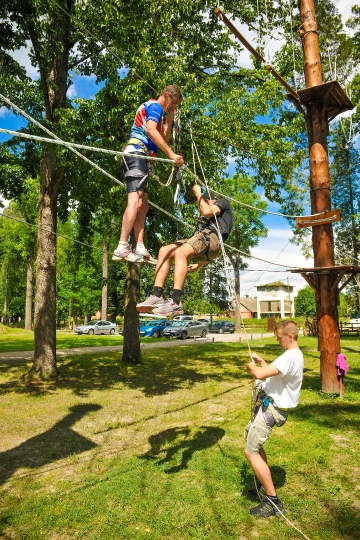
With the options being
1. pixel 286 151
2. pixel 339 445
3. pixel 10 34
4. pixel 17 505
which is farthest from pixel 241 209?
pixel 17 505

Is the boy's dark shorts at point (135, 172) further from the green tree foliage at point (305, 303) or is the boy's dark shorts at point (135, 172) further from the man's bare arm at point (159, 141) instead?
the green tree foliage at point (305, 303)

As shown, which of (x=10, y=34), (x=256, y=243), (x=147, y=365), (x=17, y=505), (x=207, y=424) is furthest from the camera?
(x=256, y=243)

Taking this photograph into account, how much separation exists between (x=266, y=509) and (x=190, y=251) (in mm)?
3140

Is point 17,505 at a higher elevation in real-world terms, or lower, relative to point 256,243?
lower

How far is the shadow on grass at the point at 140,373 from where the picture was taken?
1088 cm

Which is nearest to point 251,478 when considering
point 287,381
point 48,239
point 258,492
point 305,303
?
point 258,492

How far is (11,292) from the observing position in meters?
54.2

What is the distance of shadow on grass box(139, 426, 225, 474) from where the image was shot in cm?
612

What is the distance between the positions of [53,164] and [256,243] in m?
30.9

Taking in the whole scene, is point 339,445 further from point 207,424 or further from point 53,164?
point 53,164

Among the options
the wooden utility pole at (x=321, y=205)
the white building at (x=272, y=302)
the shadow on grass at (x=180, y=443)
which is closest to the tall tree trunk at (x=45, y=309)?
the shadow on grass at (x=180, y=443)

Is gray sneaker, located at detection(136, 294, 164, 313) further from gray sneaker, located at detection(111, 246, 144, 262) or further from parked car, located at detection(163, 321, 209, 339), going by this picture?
parked car, located at detection(163, 321, 209, 339)

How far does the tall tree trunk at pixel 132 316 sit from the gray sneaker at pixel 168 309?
1040cm

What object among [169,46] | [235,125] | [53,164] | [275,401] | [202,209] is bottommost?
[275,401]
